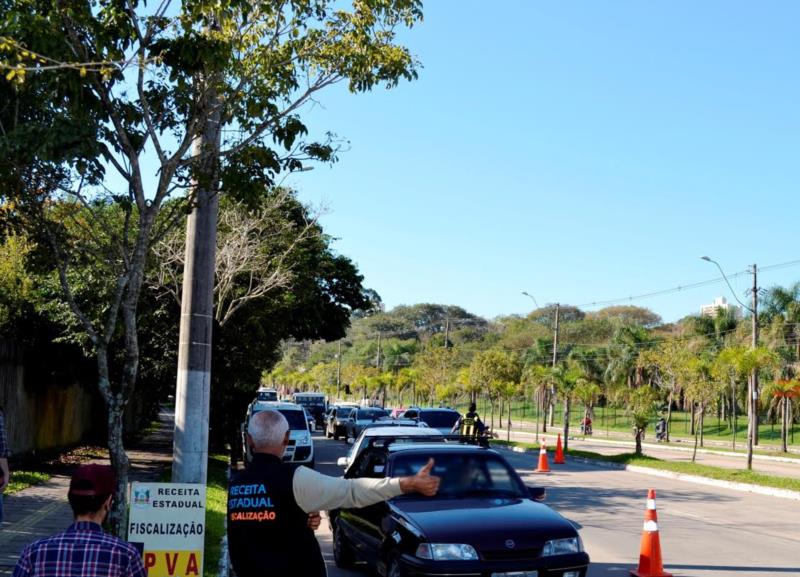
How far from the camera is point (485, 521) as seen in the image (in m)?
8.27

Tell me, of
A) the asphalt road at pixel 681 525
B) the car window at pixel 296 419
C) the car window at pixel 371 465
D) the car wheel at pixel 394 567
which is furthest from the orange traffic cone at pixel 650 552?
the car window at pixel 296 419

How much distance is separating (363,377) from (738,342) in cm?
4145

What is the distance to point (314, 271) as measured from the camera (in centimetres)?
3075

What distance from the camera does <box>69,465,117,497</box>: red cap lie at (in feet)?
11.8

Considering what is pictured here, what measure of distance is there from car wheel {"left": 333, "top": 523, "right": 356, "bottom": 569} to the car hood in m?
1.95

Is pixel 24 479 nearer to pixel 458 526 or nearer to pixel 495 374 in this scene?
pixel 458 526

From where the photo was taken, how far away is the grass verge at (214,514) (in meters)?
10.1

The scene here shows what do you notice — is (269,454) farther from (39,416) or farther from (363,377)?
(363,377)

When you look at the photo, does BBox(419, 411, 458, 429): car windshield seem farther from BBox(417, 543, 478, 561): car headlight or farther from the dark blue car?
BBox(417, 543, 478, 561): car headlight

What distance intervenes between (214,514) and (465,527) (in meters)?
6.64

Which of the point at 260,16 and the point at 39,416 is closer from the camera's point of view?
the point at 260,16

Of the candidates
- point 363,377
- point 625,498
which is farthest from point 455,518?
point 363,377

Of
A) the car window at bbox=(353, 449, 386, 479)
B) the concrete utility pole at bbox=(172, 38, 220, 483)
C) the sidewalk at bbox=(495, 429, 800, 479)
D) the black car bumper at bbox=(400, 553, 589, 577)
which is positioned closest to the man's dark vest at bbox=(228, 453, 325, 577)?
the black car bumper at bbox=(400, 553, 589, 577)

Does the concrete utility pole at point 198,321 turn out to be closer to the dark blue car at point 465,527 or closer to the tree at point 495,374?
the dark blue car at point 465,527
